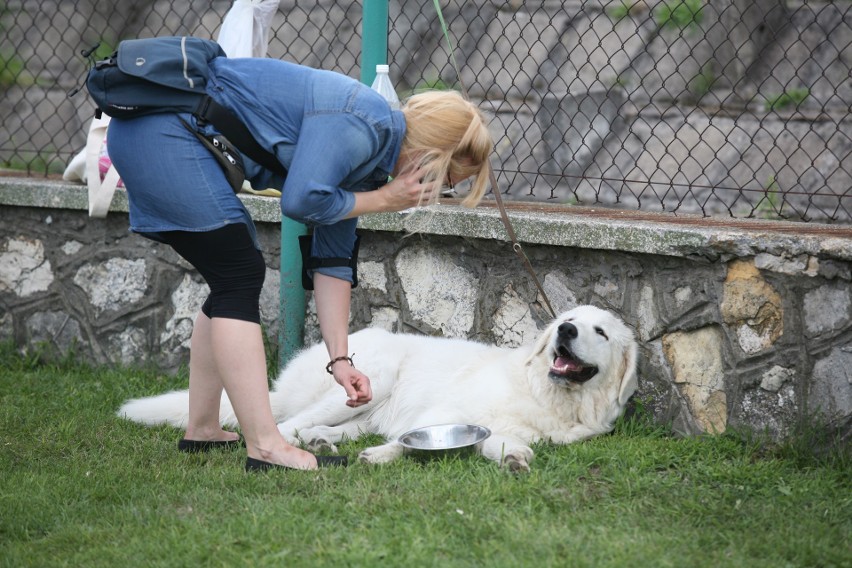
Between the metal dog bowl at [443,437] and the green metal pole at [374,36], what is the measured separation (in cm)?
201

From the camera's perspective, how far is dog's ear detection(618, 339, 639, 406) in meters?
3.91

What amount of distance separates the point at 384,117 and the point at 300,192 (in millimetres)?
391

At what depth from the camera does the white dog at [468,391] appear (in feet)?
12.6

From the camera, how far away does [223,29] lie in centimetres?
517

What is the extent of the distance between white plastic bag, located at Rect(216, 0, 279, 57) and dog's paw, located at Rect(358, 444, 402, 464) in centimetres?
249

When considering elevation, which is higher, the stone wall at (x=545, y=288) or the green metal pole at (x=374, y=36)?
the green metal pole at (x=374, y=36)

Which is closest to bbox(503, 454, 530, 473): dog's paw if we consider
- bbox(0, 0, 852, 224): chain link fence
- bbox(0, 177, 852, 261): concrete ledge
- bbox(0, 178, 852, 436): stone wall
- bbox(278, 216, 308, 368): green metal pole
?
bbox(0, 178, 852, 436): stone wall

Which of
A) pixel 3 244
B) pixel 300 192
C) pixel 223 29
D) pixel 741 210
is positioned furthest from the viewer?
pixel 741 210

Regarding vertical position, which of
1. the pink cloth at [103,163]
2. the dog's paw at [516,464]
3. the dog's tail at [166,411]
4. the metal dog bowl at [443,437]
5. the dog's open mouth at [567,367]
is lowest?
the dog's tail at [166,411]

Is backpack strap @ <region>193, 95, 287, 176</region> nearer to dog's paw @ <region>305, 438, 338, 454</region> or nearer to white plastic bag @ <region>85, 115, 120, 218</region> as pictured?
dog's paw @ <region>305, 438, 338, 454</region>

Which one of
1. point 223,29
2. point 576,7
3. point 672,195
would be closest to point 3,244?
point 223,29

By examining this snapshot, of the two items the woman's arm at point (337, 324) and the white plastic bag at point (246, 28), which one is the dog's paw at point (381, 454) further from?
the white plastic bag at point (246, 28)

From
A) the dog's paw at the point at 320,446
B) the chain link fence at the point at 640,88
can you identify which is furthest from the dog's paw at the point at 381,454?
the chain link fence at the point at 640,88

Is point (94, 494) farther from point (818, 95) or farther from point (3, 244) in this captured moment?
point (818, 95)
